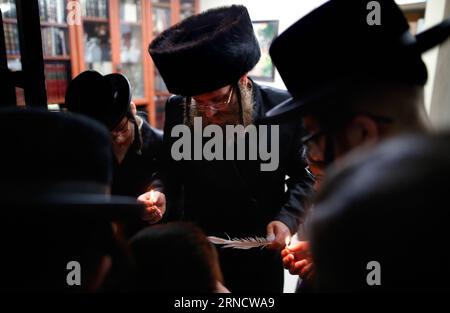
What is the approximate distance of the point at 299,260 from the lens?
1039mm

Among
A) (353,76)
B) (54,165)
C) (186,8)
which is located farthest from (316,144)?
(186,8)

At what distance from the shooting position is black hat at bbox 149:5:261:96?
1.12 metres

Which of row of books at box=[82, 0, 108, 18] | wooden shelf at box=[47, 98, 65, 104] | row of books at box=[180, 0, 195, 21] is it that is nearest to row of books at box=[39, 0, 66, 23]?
row of books at box=[82, 0, 108, 18]

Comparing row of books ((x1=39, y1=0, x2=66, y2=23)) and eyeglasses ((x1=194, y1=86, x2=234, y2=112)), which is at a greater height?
row of books ((x1=39, y1=0, x2=66, y2=23))

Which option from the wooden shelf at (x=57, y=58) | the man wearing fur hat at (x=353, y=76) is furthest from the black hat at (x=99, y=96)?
the wooden shelf at (x=57, y=58)

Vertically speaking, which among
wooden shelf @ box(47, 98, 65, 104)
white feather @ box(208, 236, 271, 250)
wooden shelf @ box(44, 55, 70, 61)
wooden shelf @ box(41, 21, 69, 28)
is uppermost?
wooden shelf @ box(41, 21, 69, 28)

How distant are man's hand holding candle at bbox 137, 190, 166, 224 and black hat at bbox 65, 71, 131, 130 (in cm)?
31

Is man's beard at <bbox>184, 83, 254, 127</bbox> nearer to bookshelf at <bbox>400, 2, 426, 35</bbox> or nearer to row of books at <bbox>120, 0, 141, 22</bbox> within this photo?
bookshelf at <bbox>400, 2, 426, 35</bbox>

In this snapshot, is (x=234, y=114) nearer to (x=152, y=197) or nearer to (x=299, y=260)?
(x=152, y=197)

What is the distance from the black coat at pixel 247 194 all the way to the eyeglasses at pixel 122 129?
0.19 metres

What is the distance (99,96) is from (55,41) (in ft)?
9.05
